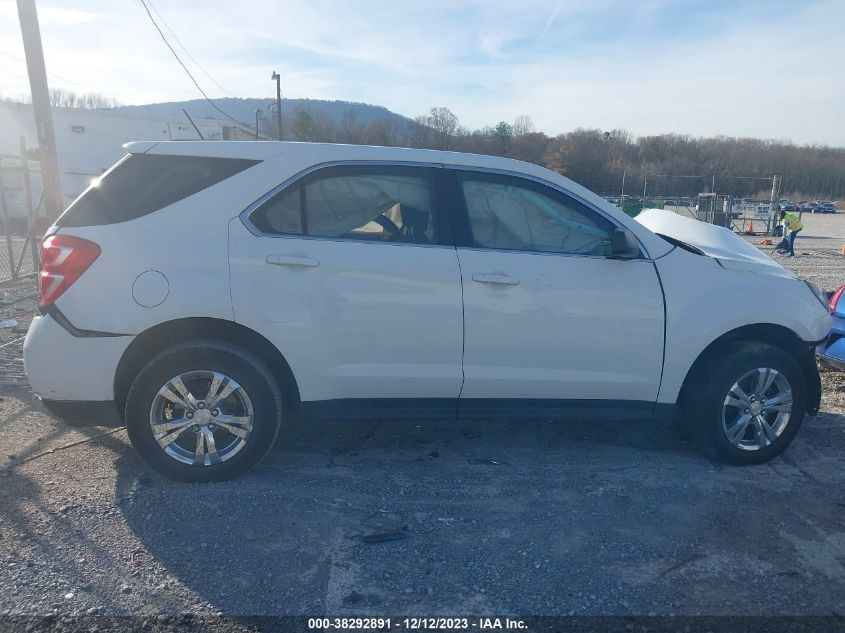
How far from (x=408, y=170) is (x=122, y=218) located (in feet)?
5.51

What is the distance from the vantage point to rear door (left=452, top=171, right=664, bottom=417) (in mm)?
3707

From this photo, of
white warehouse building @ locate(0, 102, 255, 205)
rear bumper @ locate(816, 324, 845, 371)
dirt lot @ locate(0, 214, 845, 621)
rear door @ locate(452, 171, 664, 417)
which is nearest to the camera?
dirt lot @ locate(0, 214, 845, 621)

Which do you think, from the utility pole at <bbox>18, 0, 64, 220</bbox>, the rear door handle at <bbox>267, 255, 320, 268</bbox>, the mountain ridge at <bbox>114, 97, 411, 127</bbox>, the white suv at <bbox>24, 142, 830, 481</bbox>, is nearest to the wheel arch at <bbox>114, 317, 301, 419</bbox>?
the white suv at <bbox>24, 142, 830, 481</bbox>

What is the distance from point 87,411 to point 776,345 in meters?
4.28

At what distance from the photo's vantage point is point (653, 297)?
12.4 feet

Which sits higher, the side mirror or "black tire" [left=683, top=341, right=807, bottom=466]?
the side mirror

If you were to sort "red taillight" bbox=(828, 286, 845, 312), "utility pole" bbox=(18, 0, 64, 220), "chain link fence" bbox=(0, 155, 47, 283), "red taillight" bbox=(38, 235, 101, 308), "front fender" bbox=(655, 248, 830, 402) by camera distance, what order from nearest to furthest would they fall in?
"red taillight" bbox=(38, 235, 101, 308) < "front fender" bbox=(655, 248, 830, 402) < "red taillight" bbox=(828, 286, 845, 312) < "utility pole" bbox=(18, 0, 64, 220) < "chain link fence" bbox=(0, 155, 47, 283)

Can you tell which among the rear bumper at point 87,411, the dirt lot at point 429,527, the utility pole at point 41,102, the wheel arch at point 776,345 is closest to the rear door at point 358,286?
the dirt lot at point 429,527

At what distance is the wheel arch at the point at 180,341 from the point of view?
11.7 feet

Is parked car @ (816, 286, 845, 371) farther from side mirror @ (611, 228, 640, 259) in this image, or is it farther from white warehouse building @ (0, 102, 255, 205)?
white warehouse building @ (0, 102, 255, 205)

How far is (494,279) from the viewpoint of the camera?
3674mm

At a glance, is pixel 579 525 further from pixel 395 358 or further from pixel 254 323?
pixel 254 323

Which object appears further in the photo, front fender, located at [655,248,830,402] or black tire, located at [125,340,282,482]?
front fender, located at [655,248,830,402]

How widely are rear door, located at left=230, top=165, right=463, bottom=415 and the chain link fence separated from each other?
811cm
